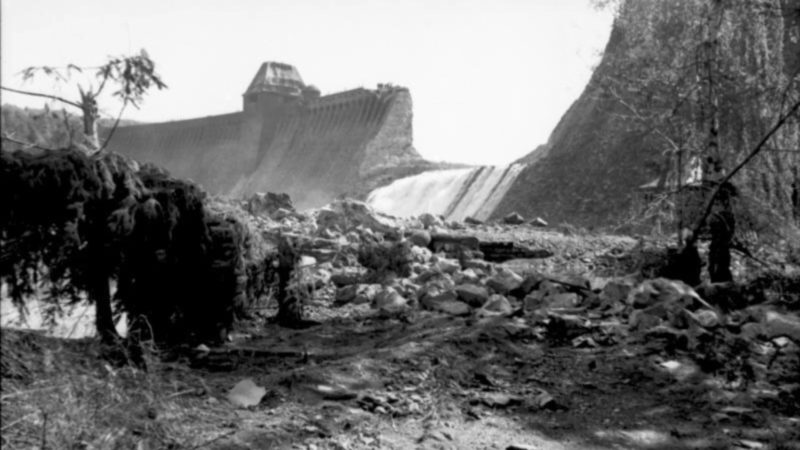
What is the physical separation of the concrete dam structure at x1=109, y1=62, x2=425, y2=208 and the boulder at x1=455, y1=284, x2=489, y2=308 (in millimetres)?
22449

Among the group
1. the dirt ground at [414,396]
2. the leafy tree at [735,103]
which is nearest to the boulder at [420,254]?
the leafy tree at [735,103]

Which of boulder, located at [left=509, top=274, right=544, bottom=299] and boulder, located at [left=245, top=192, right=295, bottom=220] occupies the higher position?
boulder, located at [left=245, top=192, right=295, bottom=220]

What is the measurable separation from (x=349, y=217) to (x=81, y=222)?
7.35m

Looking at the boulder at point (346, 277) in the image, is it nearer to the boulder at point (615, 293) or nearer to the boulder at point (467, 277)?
the boulder at point (467, 277)

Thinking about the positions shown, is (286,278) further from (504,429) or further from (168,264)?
(504,429)

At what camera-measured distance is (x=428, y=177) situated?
87.0ft

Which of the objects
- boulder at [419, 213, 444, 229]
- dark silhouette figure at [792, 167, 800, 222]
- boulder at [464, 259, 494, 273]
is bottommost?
boulder at [464, 259, 494, 273]

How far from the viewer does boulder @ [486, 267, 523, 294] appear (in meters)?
7.62

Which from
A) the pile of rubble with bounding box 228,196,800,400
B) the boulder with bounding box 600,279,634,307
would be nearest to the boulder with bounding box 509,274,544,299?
the pile of rubble with bounding box 228,196,800,400

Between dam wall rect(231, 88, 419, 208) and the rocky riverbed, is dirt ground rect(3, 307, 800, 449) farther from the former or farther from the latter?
dam wall rect(231, 88, 419, 208)

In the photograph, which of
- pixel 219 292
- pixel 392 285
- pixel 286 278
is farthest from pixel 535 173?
pixel 219 292

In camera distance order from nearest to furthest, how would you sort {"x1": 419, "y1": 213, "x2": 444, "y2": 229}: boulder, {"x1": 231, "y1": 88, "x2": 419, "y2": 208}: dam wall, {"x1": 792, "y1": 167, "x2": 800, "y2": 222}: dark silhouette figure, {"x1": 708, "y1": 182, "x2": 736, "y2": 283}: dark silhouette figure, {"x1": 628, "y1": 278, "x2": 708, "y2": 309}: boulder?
{"x1": 628, "y1": 278, "x2": 708, "y2": 309}: boulder, {"x1": 708, "y1": 182, "x2": 736, "y2": 283}: dark silhouette figure, {"x1": 792, "y1": 167, "x2": 800, "y2": 222}: dark silhouette figure, {"x1": 419, "y1": 213, "x2": 444, "y2": 229}: boulder, {"x1": 231, "y1": 88, "x2": 419, "y2": 208}: dam wall

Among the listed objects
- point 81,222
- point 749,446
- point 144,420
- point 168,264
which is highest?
point 81,222

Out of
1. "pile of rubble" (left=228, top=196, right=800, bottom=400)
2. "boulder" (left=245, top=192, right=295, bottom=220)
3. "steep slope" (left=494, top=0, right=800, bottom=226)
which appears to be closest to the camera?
"pile of rubble" (left=228, top=196, right=800, bottom=400)
